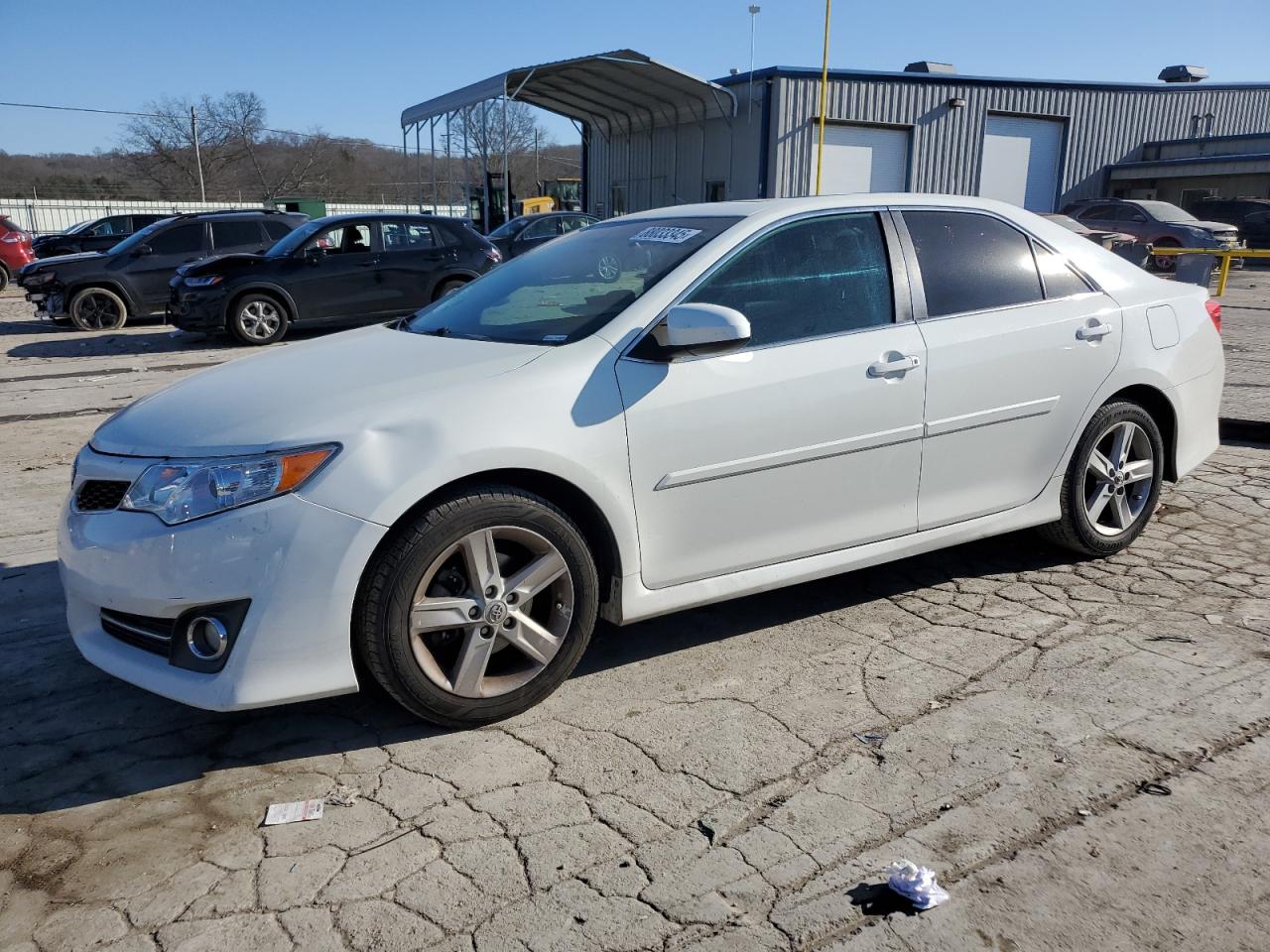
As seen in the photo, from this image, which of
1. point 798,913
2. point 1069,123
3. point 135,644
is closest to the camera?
point 798,913

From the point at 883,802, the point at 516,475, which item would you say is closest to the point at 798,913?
the point at 883,802

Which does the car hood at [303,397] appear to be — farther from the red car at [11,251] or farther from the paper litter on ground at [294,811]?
the red car at [11,251]

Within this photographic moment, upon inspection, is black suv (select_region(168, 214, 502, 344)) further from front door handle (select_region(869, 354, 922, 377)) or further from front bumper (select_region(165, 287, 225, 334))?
front door handle (select_region(869, 354, 922, 377))

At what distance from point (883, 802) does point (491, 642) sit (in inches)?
49.5

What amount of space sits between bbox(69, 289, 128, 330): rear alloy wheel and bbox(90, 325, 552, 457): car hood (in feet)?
41.1

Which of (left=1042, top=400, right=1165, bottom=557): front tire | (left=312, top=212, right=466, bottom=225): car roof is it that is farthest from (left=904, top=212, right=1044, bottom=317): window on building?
(left=312, top=212, right=466, bottom=225): car roof

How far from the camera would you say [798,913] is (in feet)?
7.72

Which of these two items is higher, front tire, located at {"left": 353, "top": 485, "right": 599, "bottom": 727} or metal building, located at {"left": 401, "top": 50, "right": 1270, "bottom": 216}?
metal building, located at {"left": 401, "top": 50, "right": 1270, "bottom": 216}

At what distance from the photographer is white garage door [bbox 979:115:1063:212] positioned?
29.2m

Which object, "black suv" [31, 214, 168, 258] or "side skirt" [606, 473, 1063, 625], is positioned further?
"black suv" [31, 214, 168, 258]

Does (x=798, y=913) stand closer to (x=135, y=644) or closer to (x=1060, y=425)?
(x=135, y=644)

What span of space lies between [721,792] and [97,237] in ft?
72.2

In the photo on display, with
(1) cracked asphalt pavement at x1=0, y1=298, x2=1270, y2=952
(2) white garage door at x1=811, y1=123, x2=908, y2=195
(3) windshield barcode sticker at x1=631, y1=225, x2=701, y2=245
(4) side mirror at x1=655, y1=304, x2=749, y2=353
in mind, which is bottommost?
(1) cracked asphalt pavement at x1=0, y1=298, x2=1270, y2=952

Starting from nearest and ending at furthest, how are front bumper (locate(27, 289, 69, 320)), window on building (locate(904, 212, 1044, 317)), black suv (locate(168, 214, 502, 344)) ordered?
window on building (locate(904, 212, 1044, 317)), black suv (locate(168, 214, 502, 344)), front bumper (locate(27, 289, 69, 320))
